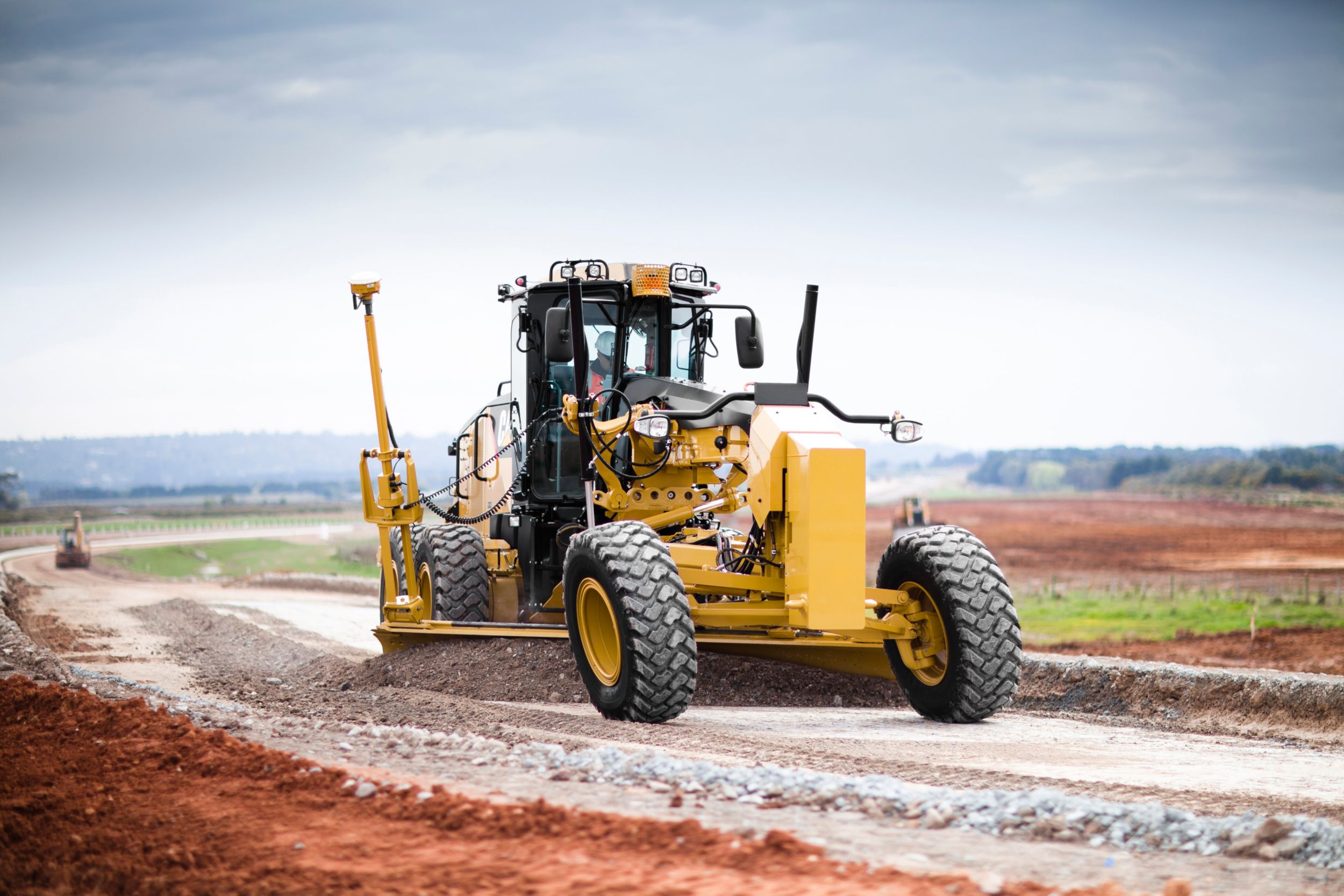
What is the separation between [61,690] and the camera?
30.5 ft

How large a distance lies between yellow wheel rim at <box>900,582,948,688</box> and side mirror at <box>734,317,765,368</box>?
8.73 feet

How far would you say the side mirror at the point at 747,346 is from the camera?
11672mm

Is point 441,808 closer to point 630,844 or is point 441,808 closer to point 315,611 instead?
point 630,844

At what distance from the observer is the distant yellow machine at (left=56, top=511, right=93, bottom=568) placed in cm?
4462

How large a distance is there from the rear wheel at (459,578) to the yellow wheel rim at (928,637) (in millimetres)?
4937

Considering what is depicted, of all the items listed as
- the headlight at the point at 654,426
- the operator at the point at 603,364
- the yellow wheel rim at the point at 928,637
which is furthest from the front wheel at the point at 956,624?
the operator at the point at 603,364

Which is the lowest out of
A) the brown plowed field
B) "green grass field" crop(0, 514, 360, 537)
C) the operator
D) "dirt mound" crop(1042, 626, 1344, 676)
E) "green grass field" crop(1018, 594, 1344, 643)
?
"green grass field" crop(0, 514, 360, 537)

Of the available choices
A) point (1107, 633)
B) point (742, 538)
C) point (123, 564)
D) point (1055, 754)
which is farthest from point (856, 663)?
point (123, 564)

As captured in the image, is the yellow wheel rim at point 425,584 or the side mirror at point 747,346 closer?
the side mirror at point 747,346

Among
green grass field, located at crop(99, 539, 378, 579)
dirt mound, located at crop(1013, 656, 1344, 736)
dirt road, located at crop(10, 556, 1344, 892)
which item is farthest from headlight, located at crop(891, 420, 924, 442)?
green grass field, located at crop(99, 539, 378, 579)

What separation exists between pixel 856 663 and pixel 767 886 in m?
6.56

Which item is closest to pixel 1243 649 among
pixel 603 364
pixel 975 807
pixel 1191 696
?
pixel 1191 696

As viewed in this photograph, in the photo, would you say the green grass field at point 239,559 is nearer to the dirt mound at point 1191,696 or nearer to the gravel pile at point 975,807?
the dirt mound at point 1191,696

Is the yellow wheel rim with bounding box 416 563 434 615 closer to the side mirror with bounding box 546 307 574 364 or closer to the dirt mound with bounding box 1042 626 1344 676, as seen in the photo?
the side mirror with bounding box 546 307 574 364
